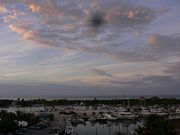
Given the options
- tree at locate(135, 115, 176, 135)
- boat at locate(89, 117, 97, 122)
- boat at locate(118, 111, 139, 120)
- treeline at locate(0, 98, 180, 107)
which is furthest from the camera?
treeline at locate(0, 98, 180, 107)

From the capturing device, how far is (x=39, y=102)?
16162 centimetres

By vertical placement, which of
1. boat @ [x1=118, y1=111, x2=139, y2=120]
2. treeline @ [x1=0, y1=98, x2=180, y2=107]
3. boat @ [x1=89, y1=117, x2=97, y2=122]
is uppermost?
treeline @ [x1=0, y1=98, x2=180, y2=107]

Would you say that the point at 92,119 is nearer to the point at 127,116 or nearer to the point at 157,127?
the point at 127,116

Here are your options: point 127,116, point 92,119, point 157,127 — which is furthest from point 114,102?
point 157,127

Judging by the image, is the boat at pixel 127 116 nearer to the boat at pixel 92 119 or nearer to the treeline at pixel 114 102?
the boat at pixel 92 119

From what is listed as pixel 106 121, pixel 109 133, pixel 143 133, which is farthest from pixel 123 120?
pixel 143 133

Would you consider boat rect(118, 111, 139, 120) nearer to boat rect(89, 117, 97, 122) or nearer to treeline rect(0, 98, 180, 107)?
boat rect(89, 117, 97, 122)

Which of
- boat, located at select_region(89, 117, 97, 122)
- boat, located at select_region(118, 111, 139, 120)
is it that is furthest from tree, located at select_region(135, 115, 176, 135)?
boat, located at select_region(118, 111, 139, 120)

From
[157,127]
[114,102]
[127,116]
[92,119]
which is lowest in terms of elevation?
[92,119]

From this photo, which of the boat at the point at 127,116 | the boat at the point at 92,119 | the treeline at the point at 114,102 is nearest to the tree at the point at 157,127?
the boat at the point at 92,119

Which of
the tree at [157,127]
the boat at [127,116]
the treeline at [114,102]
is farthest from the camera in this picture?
the treeline at [114,102]

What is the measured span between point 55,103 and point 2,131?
4381 inches

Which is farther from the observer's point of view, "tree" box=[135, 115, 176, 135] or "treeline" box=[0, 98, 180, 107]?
"treeline" box=[0, 98, 180, 107]

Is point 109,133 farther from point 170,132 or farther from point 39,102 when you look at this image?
point 39,102
